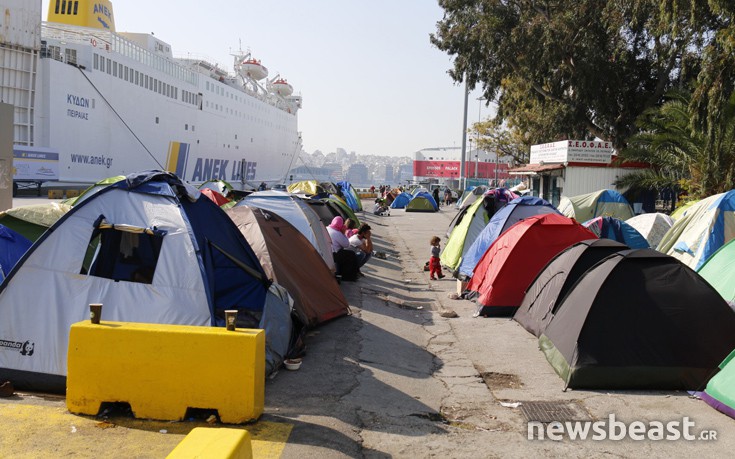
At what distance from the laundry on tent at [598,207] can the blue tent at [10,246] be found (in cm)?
1443

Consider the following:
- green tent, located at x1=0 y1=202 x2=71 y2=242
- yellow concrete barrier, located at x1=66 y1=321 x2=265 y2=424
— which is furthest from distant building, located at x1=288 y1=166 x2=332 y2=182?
yellow concrete barrier, located at x1=66 y1=321 x2=265 y2=424

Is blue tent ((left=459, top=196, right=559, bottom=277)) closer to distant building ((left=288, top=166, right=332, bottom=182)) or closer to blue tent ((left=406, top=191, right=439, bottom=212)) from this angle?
blue tent ((left=406, top=191, right=439, bottom=212))

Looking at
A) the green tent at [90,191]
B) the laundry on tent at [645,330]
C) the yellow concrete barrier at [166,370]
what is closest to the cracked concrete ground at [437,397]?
the laundry on tent at [645,330]

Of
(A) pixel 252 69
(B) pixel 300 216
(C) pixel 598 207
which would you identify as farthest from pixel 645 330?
(A) pixel 252 69

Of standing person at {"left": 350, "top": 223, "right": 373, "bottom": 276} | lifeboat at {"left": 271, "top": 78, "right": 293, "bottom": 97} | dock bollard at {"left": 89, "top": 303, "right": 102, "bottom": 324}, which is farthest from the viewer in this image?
lifeboat at {"left": 271, "top": 78, "right": 293, "bottom": 97}

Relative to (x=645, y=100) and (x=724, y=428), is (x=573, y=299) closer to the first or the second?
(x=724, y=428)

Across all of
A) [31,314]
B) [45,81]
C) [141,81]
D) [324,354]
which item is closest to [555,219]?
[324,354]

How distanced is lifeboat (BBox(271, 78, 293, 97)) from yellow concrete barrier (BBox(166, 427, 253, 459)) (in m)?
73.8

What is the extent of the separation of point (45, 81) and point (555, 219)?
1017 inches

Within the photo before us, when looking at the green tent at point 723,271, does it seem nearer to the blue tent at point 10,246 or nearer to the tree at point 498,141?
the blue tent at point 10,246

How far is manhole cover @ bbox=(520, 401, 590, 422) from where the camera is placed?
5.64m

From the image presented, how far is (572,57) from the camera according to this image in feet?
88.5

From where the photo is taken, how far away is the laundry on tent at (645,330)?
6.32m

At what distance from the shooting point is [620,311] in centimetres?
657
